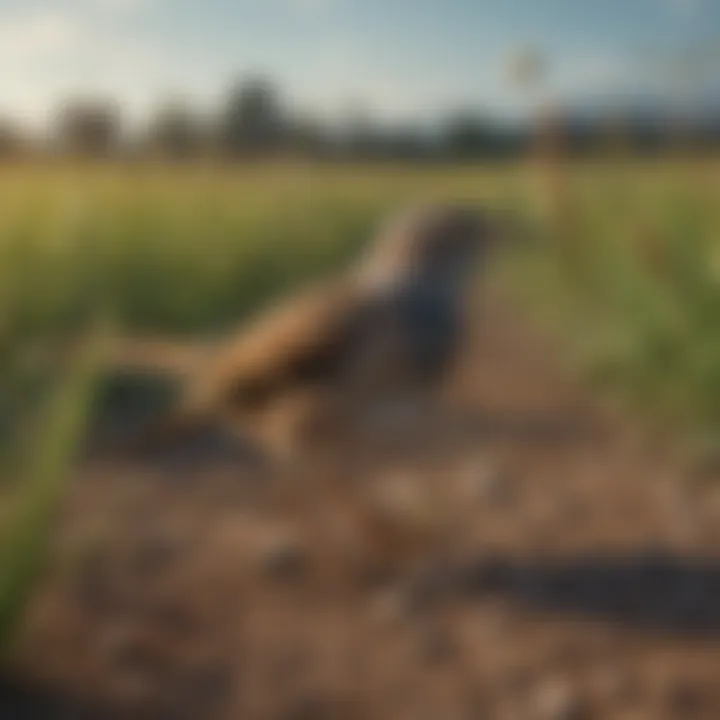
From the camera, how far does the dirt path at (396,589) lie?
59cm

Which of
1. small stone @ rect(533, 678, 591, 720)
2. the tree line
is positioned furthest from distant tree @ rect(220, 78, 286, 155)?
small stone @ rect(533, 678, 591, 720)

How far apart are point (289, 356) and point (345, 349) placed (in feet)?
0.12

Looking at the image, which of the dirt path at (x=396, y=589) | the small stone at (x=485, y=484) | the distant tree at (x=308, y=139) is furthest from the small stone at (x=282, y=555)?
the distant tree at (x=308, y=139)

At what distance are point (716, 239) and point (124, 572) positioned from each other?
0.50 meters

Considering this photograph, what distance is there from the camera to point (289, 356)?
2.43 ft

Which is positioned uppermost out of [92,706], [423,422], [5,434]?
[423,422]

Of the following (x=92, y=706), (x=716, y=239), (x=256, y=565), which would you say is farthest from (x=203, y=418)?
(x=716, y=239)

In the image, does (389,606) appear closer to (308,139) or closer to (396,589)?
(396,589)

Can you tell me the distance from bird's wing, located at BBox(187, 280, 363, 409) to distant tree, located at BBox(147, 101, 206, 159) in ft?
0.42

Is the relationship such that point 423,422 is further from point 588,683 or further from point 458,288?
point 588,683

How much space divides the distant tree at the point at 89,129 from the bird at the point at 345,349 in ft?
0.52

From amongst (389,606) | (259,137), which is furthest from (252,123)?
(389,606)

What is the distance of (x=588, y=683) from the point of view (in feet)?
1.97

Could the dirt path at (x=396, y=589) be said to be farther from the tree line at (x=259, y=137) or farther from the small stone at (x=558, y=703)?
the tree line at (x=259, y=137)
